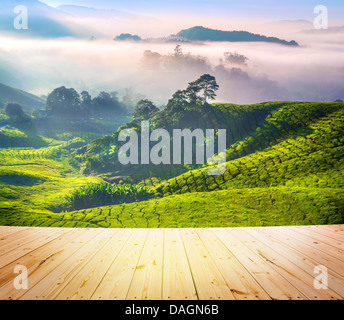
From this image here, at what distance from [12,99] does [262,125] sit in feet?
112

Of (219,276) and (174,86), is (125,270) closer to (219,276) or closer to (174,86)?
(219,276)

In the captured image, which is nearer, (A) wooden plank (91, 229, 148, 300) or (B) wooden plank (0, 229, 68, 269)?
(A) wooden plank (91, 229, 148, 300)

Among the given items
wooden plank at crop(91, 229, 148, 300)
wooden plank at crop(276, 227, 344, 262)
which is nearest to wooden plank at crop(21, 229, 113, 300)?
wooden plank at crop(91, 229, 148, 300)

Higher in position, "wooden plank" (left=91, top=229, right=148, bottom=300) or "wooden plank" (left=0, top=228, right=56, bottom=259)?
"wooden plank" (left=91, top=229, right=148, bottom=300)

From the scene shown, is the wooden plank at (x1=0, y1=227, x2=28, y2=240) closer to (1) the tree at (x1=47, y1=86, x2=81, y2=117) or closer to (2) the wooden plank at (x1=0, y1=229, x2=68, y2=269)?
(2) the wooden plank at (x1=0, y1=229, x2=68, y2=269)

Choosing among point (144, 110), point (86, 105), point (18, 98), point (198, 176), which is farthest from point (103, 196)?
point (18, 98)

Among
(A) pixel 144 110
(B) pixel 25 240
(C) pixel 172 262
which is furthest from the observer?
(A) pixel 144 110

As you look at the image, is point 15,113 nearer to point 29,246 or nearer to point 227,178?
point 227,178

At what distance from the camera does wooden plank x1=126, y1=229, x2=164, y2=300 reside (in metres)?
1.75

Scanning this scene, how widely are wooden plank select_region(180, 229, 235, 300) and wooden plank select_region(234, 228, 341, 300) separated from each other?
502 mm

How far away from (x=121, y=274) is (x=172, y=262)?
47cm

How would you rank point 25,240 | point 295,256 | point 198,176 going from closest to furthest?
point 295,256
point 25,240
point 198,176

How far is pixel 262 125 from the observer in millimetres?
13859

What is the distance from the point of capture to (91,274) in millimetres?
2062
